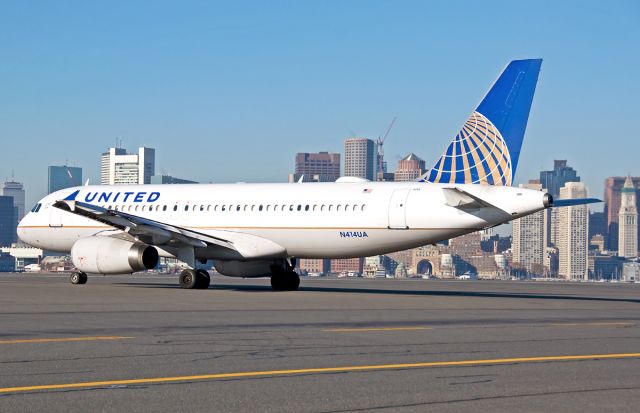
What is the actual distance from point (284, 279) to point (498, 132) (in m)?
10.9

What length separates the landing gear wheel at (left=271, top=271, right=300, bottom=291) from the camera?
4188cm

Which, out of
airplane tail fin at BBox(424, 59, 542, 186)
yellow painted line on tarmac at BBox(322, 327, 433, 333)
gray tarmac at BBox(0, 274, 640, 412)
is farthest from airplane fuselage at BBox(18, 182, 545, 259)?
yellow painted line on tarmac at BBox(322, 327, 433, 333)

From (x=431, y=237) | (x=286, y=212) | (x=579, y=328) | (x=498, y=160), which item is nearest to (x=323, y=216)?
(x=286, y=212)

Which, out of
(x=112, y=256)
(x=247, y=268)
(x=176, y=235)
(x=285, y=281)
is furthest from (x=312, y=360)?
(x=247, y=268)

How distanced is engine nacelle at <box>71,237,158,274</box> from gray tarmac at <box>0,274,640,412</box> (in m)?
11.3

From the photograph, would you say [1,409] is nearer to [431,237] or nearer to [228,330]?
[228,330]

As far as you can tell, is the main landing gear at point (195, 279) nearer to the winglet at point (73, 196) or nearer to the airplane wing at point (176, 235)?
the airplane wing at point (176, 235)

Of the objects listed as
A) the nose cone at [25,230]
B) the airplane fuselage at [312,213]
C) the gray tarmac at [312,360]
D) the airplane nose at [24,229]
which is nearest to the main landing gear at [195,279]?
the airplane fuselage at [312,213]

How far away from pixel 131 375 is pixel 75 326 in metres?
7.88

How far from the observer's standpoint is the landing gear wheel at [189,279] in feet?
132

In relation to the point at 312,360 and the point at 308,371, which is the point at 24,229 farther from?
the point at 308,371

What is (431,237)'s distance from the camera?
36.4 meters

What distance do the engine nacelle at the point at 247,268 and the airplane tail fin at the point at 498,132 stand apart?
29.6 ft

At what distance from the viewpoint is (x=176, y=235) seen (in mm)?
38656
